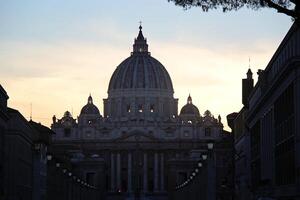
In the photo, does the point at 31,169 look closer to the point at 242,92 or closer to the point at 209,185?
the point at 242,92

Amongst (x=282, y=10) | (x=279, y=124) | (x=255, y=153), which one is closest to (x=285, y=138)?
(x=279, y=124)

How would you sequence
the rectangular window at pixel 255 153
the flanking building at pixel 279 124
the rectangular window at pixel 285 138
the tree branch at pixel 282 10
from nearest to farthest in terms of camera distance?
the tree branch at pixel 282 10, the flanking building at pixel 279 124, the rectangular window at pixel 285 138, the rectangular window at pixel 255 153

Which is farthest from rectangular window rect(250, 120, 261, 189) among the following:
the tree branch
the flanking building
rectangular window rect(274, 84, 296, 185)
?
the tree branch

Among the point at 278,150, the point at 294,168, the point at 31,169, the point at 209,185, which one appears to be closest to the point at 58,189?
the point at 31,169

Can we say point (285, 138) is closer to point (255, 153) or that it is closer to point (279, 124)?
point (279, 124)

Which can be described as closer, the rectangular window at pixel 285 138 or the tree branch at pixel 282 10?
the tree branch at pixel 282 10

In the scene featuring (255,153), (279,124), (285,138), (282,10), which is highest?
(255,153)

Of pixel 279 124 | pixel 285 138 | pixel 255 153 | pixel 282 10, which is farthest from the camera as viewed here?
pixel 255 153

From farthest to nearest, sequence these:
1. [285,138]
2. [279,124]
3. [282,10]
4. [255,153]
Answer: [255,153], [279,124], [285,138], [282,10]

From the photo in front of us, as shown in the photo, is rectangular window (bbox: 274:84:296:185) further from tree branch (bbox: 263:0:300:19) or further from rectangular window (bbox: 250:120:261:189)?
tree branch (bbox: 263:0:300:19)

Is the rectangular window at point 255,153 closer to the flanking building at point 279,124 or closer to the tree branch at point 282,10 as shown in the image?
the flanking building at point 279,124

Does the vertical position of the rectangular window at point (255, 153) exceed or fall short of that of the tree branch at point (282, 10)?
it exceeds it

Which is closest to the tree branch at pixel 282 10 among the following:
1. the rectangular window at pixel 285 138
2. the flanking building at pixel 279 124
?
the flanking building at pixel 279 124

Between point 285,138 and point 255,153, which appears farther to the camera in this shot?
point 255,153
